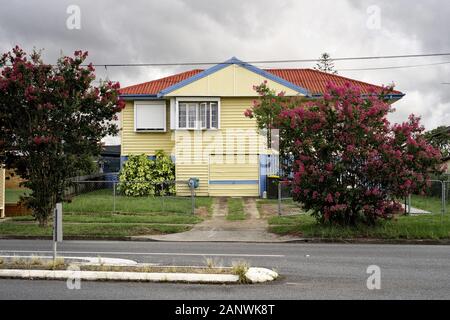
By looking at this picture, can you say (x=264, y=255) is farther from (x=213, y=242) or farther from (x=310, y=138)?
(x=310, y=138)

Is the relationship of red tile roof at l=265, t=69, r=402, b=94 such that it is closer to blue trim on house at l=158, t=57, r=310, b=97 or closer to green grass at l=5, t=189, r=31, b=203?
blue trim on house at l=158, t=57, r=310, b=97

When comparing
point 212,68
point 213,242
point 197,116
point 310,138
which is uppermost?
point 212,68

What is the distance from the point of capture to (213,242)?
1559 cm

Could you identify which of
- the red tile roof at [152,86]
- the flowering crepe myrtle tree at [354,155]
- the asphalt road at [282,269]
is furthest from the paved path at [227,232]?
the red tile roof at [152,86]

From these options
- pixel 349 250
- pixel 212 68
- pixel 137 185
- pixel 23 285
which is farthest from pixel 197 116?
pixel 23 285

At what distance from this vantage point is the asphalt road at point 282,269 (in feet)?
26.7

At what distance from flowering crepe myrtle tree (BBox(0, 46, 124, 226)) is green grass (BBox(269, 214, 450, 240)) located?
660cm

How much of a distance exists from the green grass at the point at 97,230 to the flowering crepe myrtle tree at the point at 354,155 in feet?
14.8

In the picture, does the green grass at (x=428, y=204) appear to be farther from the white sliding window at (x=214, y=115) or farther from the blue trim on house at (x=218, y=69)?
the white sliding window at (x=214, y=115)

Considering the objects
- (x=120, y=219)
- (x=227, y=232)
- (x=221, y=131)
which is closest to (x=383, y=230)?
(x=227, y=232)

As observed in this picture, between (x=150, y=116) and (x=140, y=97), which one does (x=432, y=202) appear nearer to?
(x=150, y=116)

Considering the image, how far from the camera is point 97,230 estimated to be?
17.0 metres

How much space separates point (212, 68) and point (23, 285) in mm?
18871
